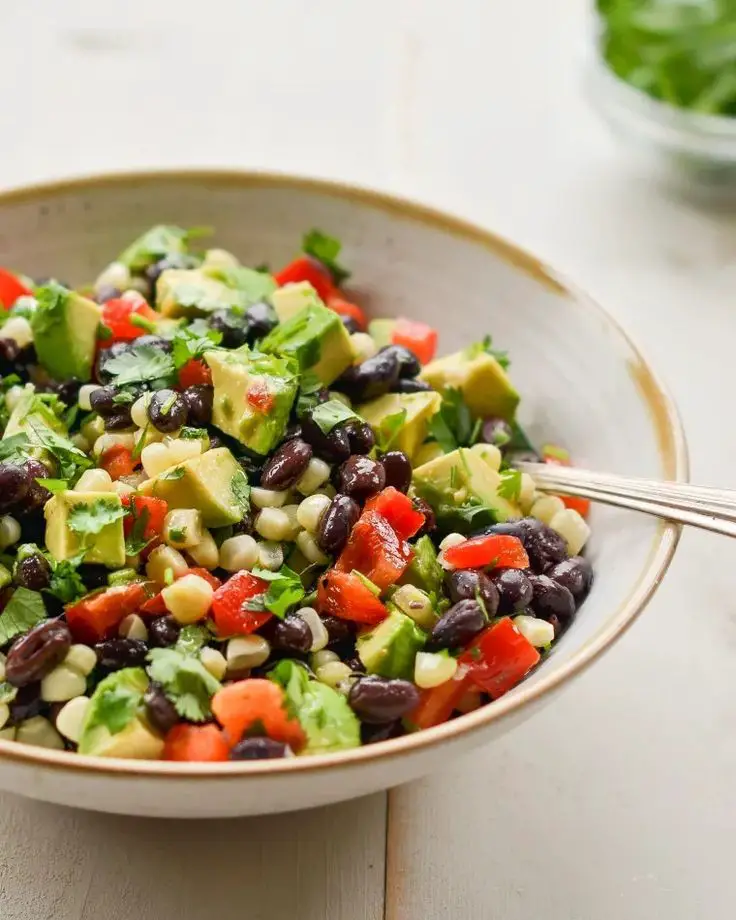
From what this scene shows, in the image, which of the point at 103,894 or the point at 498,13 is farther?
the point at 498,13

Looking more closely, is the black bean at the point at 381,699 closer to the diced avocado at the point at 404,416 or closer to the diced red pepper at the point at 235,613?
the diced red pepper at the point at 235,613

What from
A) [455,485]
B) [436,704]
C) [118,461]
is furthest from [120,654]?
[455,485]

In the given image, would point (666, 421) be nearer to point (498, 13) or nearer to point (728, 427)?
point (728, 427)

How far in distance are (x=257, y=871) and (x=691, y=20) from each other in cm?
381

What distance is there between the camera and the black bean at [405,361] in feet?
8.95

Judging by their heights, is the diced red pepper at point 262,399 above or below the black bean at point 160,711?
above

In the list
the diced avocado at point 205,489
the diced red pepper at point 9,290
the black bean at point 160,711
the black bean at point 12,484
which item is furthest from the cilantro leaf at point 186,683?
the diced red pepper at point 9,290

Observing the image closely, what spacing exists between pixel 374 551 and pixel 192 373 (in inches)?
25.8

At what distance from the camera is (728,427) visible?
11.3ft

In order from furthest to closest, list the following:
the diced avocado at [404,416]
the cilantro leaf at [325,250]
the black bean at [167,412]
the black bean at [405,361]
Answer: the cilantro leaf at [325,250] → the black bean at [405,361] → the diced avocado at [404,416] → the black bean at [167,412]

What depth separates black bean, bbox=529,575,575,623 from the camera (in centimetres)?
237

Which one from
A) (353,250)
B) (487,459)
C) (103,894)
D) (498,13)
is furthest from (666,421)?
(498,13)

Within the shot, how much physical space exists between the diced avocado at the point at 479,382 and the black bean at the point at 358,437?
0.43 meters

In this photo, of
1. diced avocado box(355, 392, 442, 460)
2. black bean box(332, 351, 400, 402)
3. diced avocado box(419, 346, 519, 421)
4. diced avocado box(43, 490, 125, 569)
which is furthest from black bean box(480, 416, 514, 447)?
diced avocado box(43, 490, 125, 569)
